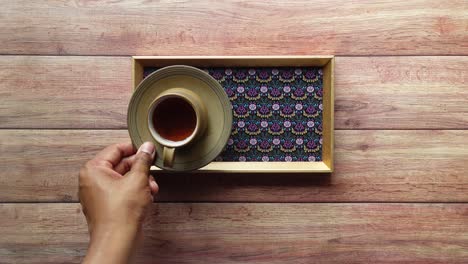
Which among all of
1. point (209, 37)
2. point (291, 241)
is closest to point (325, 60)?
point (209, 37)

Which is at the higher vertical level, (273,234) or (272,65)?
(272,65)

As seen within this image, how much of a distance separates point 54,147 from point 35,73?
0.15 metres

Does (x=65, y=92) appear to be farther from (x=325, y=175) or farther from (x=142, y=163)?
(x=325, y=175)

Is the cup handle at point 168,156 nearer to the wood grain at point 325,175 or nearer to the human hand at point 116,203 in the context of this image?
the human hand at point 116,203

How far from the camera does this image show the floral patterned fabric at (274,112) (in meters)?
0.73

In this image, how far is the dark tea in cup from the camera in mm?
654

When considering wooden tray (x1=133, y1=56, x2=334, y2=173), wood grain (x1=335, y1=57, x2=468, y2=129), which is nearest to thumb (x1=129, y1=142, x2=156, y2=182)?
wooden tray (x1=133, y1=56, x2=334, y2=173)

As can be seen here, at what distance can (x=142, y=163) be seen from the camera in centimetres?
62

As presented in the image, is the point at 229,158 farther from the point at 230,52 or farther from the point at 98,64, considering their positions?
the point at 98,64

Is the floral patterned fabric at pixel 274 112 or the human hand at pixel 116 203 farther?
the floral patterned fabric at pixel 274 112

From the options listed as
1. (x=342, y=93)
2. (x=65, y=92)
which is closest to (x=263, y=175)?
(x=342, y=93)

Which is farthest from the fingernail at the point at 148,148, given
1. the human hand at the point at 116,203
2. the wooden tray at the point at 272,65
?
the wooden tray at the point at 272,65

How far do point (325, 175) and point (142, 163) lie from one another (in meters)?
0.36

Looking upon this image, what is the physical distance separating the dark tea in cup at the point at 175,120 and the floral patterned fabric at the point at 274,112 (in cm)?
10
